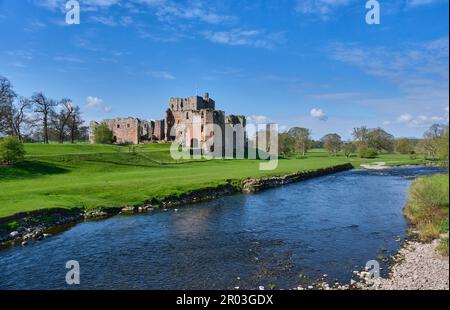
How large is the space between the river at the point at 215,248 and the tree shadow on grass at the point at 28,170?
19197 millimetres

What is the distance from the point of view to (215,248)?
21.6 metres

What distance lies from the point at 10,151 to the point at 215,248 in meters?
34.7

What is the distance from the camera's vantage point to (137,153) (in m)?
68.9

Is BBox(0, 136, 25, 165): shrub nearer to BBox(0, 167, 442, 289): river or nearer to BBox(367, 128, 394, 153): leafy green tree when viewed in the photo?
BBox(0, 167, 442, 289): river

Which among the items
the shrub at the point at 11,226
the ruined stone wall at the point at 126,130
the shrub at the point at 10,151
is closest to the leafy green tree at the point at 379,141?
the ruined stone wall at the point at 126,130

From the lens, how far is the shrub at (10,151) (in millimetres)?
43719

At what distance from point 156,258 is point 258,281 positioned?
6.17 m

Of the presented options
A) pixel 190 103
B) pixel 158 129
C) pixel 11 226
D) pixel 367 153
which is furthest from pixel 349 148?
pixel 11 226

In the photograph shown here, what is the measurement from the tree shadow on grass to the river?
63.0 ft

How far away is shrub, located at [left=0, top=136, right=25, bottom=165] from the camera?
43.7m

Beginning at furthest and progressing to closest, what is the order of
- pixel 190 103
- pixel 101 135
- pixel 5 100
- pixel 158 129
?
pixel 158 129
pixel 190 103
pixel 101 135
pixel 5 100

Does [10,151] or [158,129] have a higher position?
[158,129]

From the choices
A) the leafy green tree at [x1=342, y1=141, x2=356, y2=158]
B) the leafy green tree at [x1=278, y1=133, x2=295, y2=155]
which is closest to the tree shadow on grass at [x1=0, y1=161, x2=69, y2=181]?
the leafy green tree at [x1=278, y1=133, x2=295, y2=155]

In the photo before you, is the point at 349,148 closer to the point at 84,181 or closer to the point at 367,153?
the point at 367,153
